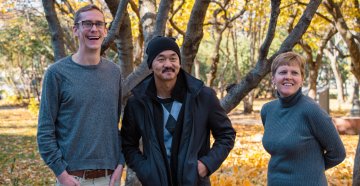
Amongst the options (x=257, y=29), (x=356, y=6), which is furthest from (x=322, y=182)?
(x=257, y=29)

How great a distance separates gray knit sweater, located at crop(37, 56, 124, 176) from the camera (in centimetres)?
297

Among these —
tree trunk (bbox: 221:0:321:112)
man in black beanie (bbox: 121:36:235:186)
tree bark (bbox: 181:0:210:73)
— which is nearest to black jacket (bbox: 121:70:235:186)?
man in black beanie (bbox: 121:36:235:186)

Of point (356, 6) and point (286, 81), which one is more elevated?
point (356, 6)

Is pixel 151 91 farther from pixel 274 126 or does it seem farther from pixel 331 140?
pixel 331 140

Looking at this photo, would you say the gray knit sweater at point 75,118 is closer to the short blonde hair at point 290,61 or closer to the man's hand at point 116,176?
the man's hand at point 116,176

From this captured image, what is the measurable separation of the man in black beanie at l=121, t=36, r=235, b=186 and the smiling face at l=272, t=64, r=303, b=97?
1.49 ft

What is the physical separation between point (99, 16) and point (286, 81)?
135 cm

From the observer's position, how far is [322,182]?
3.19 meters

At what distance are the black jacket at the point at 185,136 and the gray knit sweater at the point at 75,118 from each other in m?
0.18

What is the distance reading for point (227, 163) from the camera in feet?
26.9

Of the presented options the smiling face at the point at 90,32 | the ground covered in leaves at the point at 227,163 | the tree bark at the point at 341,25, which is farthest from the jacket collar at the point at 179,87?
the tree bark at the point at 341,25

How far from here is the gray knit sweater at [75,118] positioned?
2967mm

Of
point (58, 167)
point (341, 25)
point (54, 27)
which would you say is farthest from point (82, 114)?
point (341, 25)

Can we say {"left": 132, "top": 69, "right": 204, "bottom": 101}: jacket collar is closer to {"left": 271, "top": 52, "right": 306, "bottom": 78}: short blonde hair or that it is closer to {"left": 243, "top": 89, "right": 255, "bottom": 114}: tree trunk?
{"left": 271, "top": 52, "right": 306, "bottom": 78}: short blonde hair
